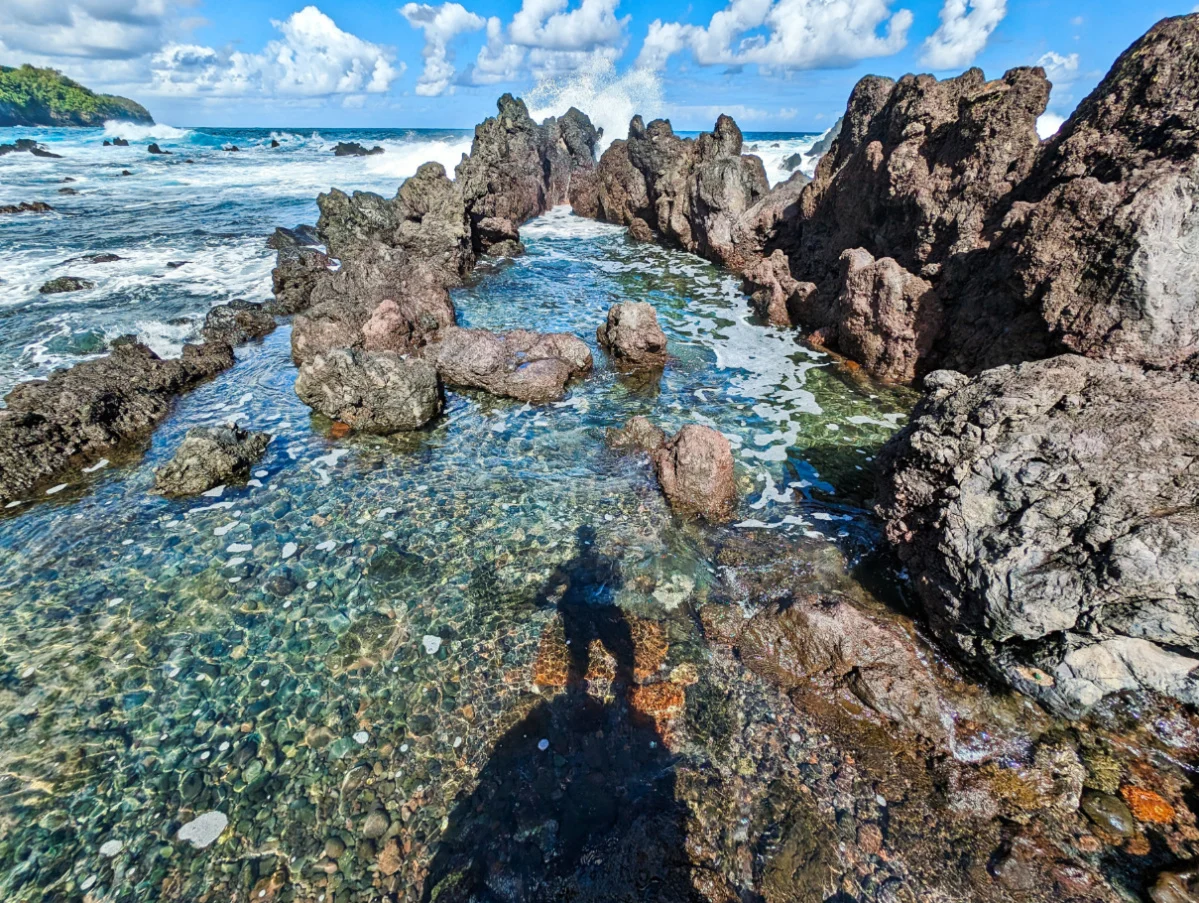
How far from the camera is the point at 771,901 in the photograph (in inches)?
142

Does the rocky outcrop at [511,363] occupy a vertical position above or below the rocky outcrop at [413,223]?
below

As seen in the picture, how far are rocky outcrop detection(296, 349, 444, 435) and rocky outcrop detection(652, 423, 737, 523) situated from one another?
4584 millimetres

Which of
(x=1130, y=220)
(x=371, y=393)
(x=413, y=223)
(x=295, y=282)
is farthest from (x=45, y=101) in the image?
(x=1130, y=220)

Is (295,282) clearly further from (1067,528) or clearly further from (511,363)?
(1067,528)

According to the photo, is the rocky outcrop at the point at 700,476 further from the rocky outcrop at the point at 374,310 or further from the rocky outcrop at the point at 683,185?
the rocky outcrop at the point at 683,185

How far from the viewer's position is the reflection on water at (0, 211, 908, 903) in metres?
3.93

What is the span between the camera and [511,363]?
1068cm

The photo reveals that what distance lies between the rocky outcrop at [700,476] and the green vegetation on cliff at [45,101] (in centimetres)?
14207

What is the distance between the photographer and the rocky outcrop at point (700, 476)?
720 cm

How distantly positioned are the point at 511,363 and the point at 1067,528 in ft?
28.9

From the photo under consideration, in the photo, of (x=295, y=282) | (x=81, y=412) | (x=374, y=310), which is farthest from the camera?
(x=295, y=282)

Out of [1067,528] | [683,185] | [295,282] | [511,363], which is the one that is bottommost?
[511,363]

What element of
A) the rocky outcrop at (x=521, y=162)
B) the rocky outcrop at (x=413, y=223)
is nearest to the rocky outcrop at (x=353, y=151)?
the rocky outcrop at (x=521, y=162)

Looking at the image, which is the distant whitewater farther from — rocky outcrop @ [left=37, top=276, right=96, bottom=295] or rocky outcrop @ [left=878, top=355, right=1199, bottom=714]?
rocky outcrop @ [left=878, top=355, right=1199, bottom=714]
